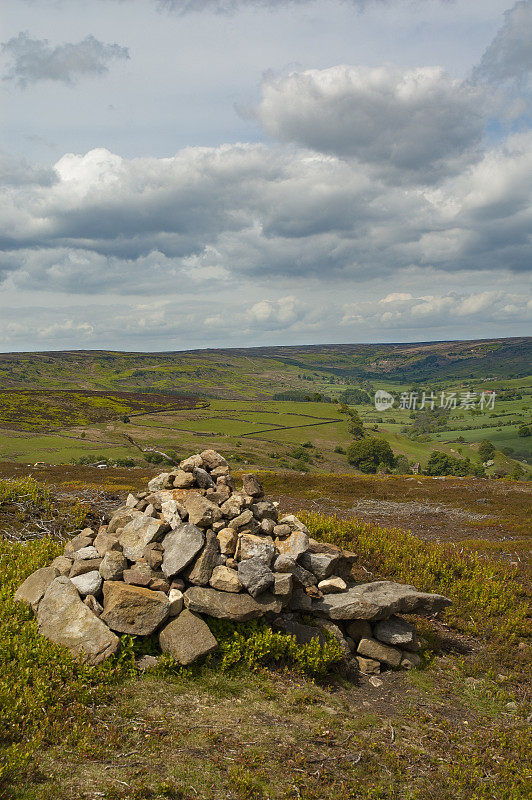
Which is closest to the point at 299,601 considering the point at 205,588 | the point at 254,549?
the point at 254,549

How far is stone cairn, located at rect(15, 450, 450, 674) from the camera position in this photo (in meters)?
9.44

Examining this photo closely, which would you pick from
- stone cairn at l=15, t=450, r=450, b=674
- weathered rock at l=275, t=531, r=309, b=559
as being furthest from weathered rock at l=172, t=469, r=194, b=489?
weathered rock at l=275, t=531, r=309, b=559

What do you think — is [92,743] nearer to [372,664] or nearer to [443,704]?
[372,664]

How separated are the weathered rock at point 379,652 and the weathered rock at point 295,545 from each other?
8.35 ft

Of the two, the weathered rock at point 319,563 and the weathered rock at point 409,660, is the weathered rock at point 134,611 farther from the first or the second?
the weathered rock at point 409,660

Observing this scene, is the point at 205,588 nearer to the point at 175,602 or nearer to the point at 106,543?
the point at 175,602

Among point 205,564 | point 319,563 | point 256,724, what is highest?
point 205,564

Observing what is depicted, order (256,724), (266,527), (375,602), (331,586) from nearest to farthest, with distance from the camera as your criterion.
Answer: (256,724), (375,602), (331,586), (266,527)

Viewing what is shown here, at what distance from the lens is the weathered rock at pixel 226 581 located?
33.0 ft

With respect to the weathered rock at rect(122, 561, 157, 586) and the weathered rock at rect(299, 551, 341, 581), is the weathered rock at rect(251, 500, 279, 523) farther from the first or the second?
the weathered rock at rect(122, 561, 157, 586)

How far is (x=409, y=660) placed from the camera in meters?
10.9

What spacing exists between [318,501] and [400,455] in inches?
3416

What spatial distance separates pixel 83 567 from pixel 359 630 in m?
6.97

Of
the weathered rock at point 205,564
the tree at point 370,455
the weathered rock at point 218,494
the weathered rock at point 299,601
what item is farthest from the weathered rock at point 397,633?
the tree at point 370,455
